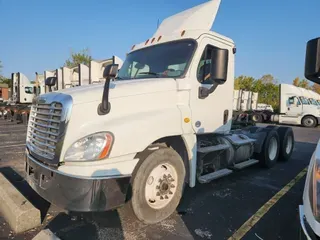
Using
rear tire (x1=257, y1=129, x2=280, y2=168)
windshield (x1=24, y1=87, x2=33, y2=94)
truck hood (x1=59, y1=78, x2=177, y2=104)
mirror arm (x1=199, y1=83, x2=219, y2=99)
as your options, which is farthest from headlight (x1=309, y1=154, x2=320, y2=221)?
windshield (x1=24, y1=87, x2=33, y2=94)

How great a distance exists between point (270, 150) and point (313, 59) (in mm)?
5255

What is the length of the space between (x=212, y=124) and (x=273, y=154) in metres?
3.54

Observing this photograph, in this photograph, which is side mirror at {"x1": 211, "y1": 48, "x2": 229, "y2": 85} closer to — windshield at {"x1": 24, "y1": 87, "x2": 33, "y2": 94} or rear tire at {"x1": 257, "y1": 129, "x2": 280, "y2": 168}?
rear tire at {"x1": 257, "y1": 129, "x2": 280, "y2": 168}

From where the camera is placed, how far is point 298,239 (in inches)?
80.4

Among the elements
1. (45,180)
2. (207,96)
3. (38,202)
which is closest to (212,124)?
(207,96)

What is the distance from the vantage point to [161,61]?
433 cm

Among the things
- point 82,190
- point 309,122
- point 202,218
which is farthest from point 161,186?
point 309,122

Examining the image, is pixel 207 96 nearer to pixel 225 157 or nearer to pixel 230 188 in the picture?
pixel 225 157

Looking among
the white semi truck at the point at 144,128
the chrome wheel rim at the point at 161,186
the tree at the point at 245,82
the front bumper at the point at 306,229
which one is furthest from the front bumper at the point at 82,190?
the tree at the point at 245,82

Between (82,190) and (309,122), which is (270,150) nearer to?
(82,190)

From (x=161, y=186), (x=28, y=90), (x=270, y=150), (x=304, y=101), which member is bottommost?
(x=270, y=150)

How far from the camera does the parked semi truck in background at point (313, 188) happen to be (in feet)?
5.84

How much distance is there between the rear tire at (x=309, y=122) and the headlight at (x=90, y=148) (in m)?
23.3

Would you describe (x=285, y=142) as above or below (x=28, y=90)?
below
